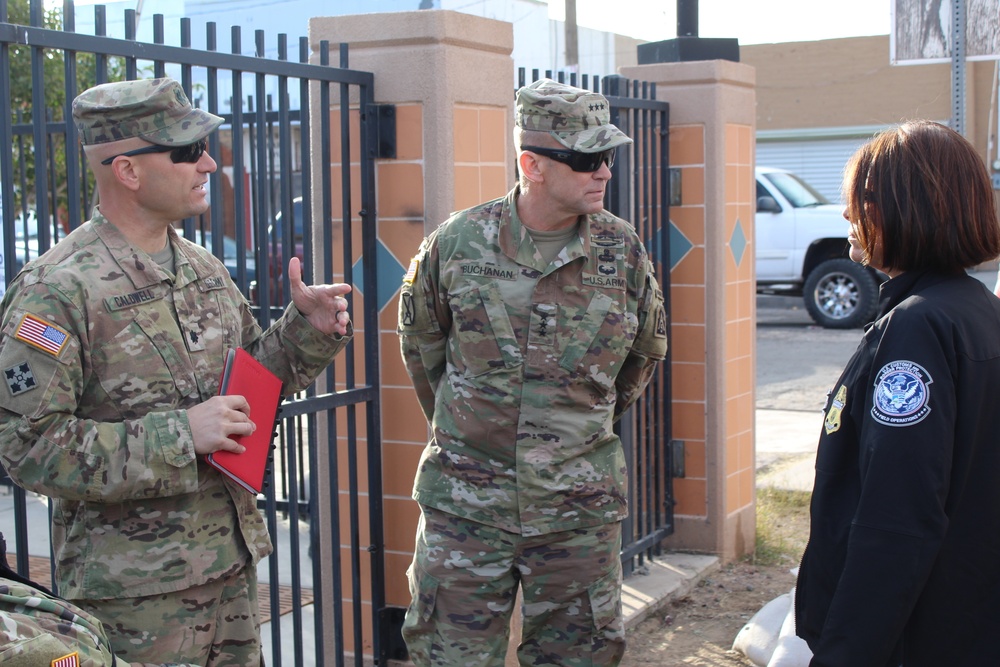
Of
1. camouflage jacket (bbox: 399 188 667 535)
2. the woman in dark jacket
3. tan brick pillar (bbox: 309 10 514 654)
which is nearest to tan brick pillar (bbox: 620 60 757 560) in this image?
tan brick pillar (bbox: 309 10 514 654)

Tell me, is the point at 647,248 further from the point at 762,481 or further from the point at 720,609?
the point at 762,481

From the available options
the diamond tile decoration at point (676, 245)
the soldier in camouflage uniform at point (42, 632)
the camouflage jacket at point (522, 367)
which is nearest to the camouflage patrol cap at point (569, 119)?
the camouflage jacket at point (522, 367)

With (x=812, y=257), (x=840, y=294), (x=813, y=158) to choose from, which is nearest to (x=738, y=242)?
(x=840, y=294)

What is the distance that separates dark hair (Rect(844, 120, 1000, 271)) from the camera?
2.18 meters

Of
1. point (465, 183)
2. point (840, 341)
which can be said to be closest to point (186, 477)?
point (465, 183)

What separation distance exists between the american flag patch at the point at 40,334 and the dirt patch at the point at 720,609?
9.77 feet

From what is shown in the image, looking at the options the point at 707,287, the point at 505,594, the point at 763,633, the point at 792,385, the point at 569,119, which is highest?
the point at 569,119

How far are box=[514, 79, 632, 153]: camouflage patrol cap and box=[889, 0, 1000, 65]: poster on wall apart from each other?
1.48 meters

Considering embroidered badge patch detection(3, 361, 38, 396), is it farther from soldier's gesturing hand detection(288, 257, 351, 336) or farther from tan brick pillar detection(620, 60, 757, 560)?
tan brick pillar detection(620, 60, 757, 560)

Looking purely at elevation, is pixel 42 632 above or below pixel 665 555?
above

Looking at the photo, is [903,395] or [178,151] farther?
[178,151]

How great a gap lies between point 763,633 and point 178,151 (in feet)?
10.4

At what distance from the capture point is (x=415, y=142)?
385 cm

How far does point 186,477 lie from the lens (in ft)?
7.84
